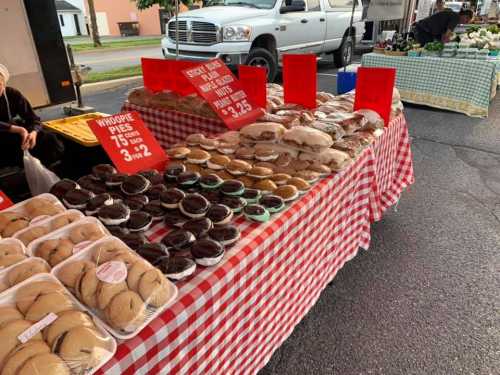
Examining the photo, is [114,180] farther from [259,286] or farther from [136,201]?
[259,286]

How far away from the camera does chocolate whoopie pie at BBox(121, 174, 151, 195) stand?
1.47m

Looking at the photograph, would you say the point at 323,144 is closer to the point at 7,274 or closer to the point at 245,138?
the point at 245,138

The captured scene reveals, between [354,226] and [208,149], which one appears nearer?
[208,149]

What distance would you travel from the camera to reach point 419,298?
→ 2244 millimetres

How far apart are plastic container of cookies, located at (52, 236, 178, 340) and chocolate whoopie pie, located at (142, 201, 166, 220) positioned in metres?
0.32

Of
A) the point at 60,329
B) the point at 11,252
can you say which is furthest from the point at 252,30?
the point at 60,329

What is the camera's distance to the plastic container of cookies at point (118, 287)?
890mm

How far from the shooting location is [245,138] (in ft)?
6.88

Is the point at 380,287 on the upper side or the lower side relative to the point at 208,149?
lower

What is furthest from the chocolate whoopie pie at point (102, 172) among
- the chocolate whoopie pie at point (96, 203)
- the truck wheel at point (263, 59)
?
the truck wheel at point (263, 59)

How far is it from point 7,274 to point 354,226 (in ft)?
5.97

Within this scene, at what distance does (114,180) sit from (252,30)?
6.00 meters

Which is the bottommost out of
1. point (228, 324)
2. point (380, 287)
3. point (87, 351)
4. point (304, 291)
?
point (380, 287)

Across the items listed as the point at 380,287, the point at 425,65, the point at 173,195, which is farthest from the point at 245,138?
the point at 425,65
